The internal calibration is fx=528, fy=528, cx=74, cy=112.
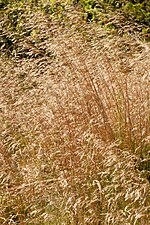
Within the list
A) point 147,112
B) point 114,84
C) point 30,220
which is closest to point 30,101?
point 114,84

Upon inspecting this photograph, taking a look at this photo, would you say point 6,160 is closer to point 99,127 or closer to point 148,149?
point 99,127

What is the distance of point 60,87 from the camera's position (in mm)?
3984

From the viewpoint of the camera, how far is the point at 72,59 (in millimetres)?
3920

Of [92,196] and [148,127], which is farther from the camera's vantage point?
[148,127]

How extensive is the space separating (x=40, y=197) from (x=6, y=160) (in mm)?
292

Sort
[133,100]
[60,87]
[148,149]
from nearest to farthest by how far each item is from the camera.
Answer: [148,149] < [133,100] < [60,87]

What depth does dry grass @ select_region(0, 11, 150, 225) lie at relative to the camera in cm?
288

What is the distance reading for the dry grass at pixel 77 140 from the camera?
2.88 meters

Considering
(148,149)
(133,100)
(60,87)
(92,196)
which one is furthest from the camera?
(60,87)

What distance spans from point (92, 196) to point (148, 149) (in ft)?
2.18

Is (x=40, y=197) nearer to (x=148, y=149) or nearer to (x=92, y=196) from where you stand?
(x=92, y=196)

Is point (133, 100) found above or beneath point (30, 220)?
above


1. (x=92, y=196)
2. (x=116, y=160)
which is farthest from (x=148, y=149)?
(x=92, y=196)

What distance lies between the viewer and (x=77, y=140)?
339 cm
